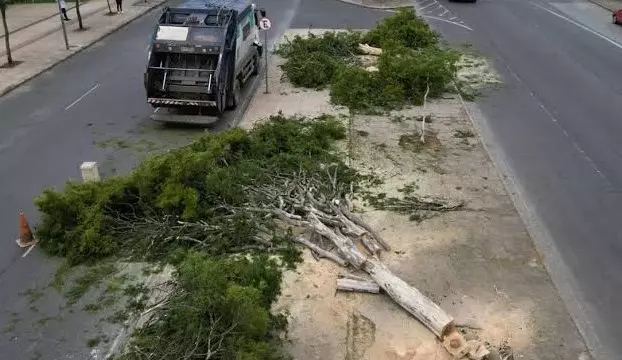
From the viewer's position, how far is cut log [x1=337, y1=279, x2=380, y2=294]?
30.4 feet

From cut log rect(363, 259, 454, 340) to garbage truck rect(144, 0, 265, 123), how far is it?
765 cm

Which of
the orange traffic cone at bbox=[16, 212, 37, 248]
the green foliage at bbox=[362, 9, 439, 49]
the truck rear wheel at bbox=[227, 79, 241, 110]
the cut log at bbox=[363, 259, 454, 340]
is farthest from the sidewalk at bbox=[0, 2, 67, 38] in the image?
the cut log at bbox=[363, 259, 454, 340]

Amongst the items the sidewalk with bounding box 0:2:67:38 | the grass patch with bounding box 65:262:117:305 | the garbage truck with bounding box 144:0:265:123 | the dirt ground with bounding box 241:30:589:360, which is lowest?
the sidewalk with bounding box 0:2:67:38

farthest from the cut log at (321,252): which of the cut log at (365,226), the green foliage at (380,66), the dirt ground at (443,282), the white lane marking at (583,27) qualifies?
the white lane marking at (583,27)

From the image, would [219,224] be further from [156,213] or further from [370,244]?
[370,244]

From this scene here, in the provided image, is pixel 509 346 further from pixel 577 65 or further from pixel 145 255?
pixel 577 65

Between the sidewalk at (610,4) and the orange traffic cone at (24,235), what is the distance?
31.4m

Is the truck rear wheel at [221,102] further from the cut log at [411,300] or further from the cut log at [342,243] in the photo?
the cut log at [411,300]

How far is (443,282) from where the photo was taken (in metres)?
9.61

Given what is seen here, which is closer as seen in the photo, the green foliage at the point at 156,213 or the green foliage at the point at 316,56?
the green foliage at the point at 156,213

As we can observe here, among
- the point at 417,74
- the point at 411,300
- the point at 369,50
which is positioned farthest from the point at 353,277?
the point at 369,50

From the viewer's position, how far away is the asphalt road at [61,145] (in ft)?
28.3

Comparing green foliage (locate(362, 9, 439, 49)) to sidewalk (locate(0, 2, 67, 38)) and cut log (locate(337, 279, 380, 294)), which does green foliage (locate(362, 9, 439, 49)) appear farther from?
sidewalk (locate(0, 2, 67, 38))

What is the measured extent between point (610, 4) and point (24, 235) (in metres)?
33.3
